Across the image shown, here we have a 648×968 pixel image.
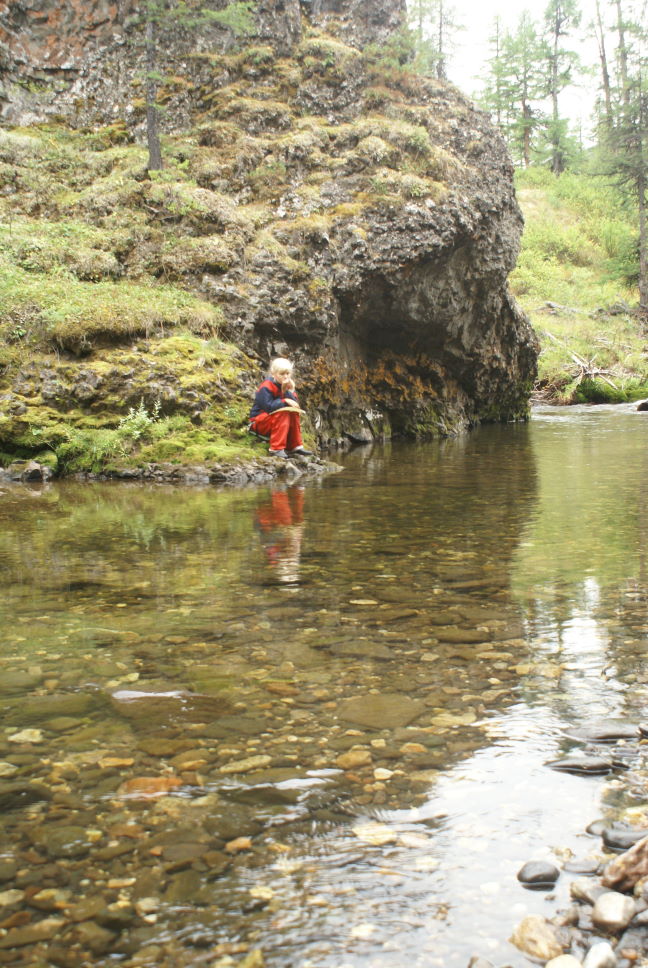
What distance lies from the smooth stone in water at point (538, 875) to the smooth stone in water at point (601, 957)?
250 mm

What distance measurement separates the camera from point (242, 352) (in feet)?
42.8

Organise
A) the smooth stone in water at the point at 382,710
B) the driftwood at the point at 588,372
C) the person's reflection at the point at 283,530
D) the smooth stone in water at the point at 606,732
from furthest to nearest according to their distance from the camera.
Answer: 1. the driftwood at the point at 588,372
2. the person's reflection at the point at 283,530
3. the smooth stone in water at the point at 382,710
4. the smooth stone in water at the point at 606,732

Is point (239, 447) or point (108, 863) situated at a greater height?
point (239, 447)

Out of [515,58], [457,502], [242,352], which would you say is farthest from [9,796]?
[515,58]

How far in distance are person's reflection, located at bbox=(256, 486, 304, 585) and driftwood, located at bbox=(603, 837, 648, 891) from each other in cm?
301

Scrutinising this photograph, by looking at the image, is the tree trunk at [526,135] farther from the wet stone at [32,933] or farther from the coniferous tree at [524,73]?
the wet stone at [32,933]

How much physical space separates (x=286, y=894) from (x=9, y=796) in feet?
3.10

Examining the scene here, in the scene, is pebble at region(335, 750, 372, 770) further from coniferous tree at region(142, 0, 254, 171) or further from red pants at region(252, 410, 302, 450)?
coniferous tree at region(142, 0, 254, 171)

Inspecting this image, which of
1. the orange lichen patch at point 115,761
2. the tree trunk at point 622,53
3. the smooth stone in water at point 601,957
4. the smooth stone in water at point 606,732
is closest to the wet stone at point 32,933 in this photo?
the orange lichen patch at point 115,761

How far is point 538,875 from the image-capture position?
66.4 inches

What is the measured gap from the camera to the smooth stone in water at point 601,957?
4.56 ft

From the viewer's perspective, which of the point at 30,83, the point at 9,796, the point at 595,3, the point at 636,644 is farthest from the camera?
the point at 595,3

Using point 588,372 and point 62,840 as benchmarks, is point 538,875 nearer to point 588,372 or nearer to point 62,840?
point 62,840

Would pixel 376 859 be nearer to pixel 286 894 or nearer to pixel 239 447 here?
pixel 286 894
